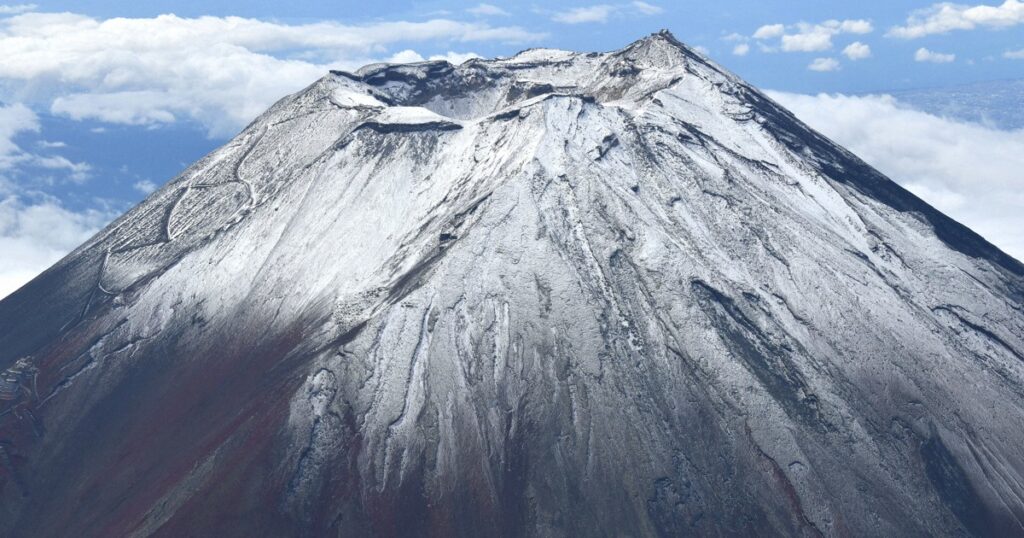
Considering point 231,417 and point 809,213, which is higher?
point 809,213

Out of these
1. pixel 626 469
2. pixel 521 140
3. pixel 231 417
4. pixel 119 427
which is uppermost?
pixel 521 140

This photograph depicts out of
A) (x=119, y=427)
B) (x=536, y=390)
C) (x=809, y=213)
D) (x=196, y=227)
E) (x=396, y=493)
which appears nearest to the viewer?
(x=396, y=493)

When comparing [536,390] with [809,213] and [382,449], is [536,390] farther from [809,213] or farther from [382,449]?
[809,213]

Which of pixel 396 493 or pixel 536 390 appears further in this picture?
pixel 536 390

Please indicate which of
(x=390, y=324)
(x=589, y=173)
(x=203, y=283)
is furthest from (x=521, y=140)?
(x=203, y=283)

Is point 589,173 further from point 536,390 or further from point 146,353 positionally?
point 146,353

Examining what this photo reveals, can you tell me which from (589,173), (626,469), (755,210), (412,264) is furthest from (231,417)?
(755,210)

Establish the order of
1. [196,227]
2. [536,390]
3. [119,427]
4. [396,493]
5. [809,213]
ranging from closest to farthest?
1. [396,493]
2. [536,390]
3. [119,427]
4. [809,213]
5. [196,227]
